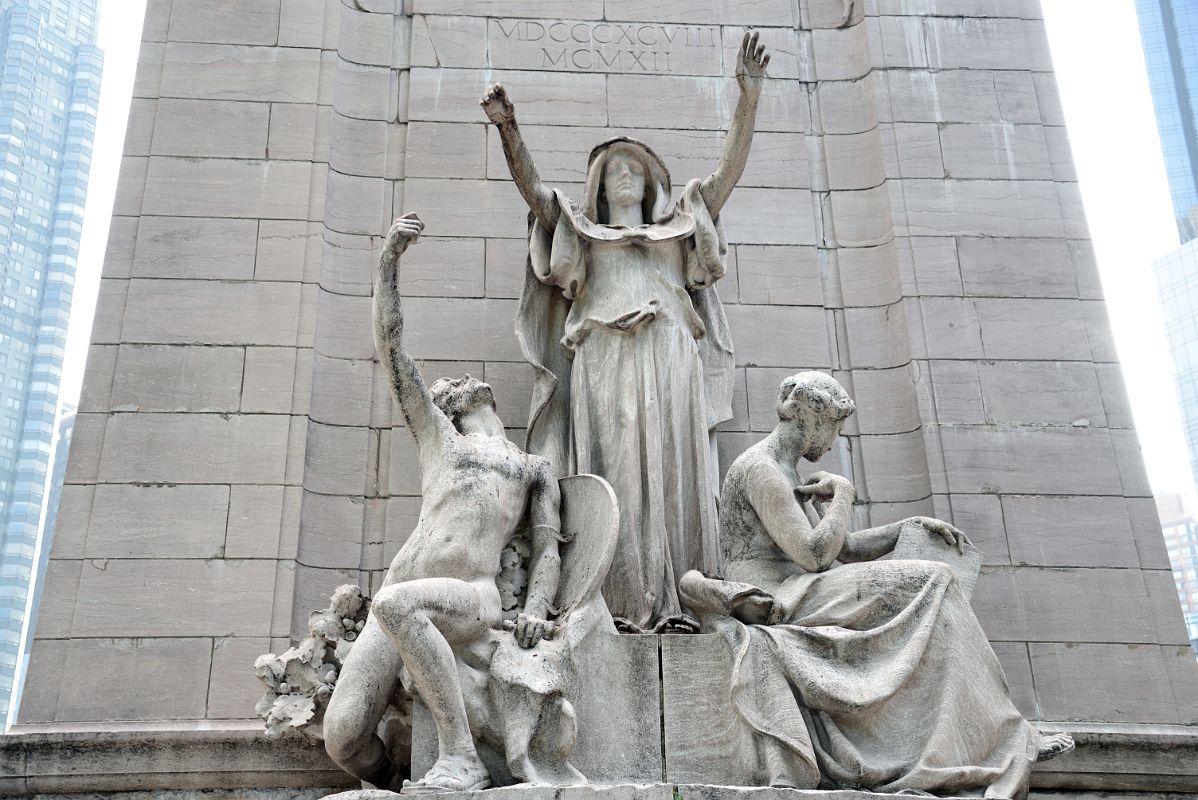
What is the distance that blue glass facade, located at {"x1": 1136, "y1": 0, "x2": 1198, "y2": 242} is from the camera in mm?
39062

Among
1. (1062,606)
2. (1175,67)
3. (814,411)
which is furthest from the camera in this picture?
(1175,67)

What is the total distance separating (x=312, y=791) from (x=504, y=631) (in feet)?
6.05

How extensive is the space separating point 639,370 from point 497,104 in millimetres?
1893

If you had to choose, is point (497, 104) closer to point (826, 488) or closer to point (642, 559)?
point (642, 559)

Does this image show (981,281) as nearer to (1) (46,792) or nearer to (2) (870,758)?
(2) (870,758)

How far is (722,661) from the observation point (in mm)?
6961

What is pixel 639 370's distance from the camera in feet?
27.6

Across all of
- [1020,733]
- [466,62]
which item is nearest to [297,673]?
[1020,733]

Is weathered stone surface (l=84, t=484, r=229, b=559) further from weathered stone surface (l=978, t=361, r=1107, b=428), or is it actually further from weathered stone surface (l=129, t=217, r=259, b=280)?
weathered stone surface (l=978, t=361, r=1107, b=428)

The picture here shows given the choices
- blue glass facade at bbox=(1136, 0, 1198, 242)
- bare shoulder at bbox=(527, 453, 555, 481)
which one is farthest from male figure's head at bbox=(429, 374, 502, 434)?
blue glass facade at bbox=(1136, 0, 1198, 242)

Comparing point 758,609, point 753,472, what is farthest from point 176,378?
point 758,609

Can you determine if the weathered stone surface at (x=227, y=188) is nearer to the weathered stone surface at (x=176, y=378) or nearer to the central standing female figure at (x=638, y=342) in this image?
the weathered stone surface at (x=176, y=378)

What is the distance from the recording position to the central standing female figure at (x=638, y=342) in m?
8.04

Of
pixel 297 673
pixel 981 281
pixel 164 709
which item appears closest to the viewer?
pixel 297 673
